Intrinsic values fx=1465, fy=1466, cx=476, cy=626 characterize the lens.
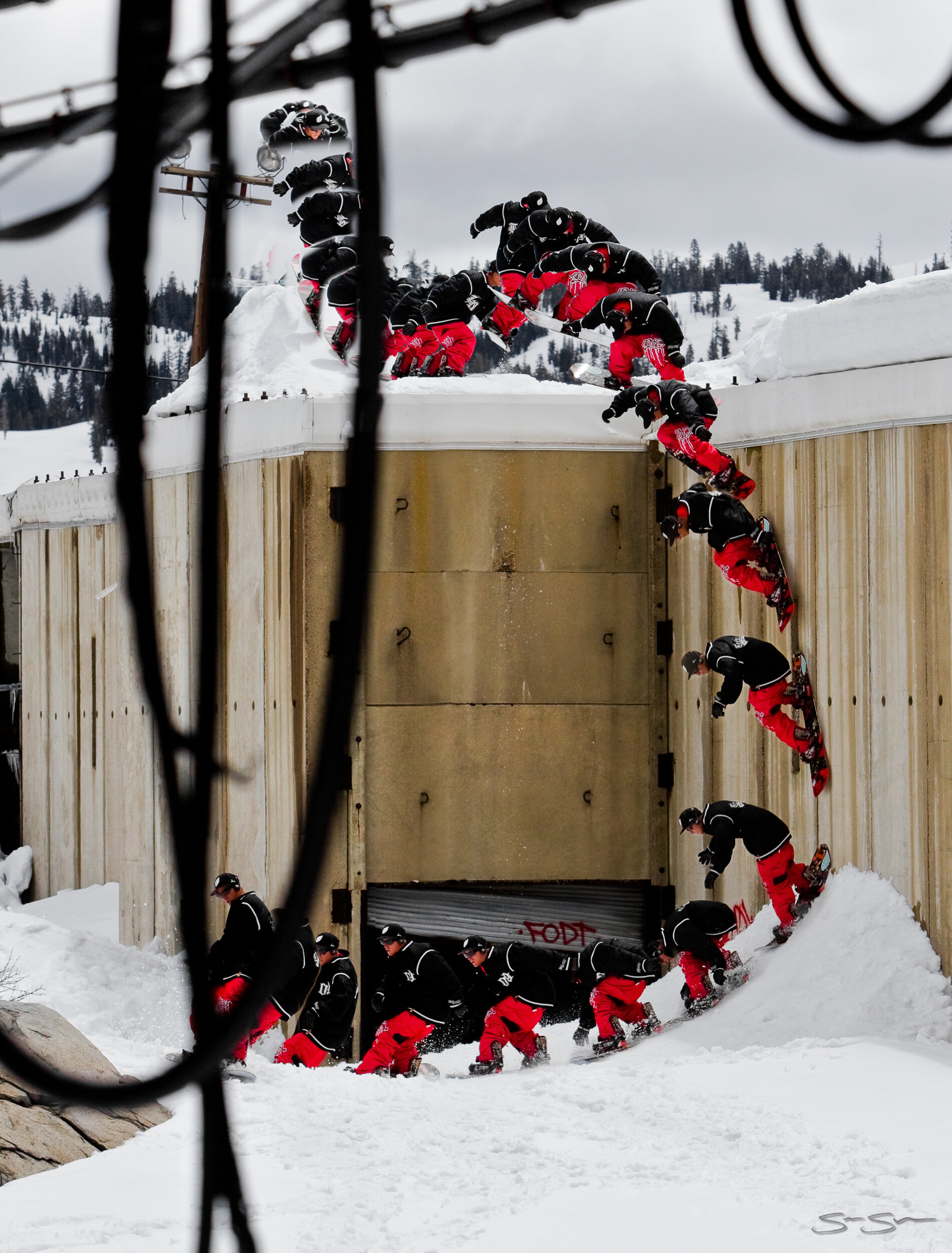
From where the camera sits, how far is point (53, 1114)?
20.7 feet

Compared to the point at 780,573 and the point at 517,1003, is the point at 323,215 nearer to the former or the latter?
the point at 780,573

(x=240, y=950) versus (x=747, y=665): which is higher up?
(x=747, y=665)

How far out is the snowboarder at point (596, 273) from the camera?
10844mm

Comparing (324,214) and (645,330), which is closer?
(645,330)

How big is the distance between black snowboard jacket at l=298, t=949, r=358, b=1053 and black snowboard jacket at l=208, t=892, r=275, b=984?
1.47ft

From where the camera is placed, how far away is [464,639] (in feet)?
33.9

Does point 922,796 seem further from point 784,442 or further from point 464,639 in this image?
point 464,639

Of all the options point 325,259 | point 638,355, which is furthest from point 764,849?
point 325,259

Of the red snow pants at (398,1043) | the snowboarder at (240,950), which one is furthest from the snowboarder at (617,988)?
the snowboarder at (240,950)

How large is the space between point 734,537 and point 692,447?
28.6 inches

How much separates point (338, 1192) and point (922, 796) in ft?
13.1

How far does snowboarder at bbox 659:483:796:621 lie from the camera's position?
8.86m

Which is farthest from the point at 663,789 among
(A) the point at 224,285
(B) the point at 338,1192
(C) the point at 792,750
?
(A) the point at 224,285

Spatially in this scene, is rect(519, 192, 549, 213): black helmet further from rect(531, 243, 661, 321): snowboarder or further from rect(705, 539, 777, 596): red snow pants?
rect(705, 539, 777, 596): red snow pants
